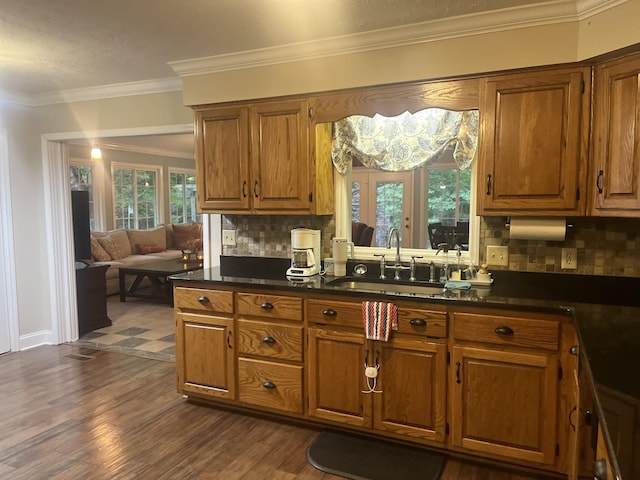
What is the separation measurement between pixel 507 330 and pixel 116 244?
627cm

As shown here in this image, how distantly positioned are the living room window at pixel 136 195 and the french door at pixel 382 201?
5.76 meters

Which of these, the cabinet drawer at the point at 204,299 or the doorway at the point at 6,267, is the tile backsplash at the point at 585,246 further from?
the doorway at the point at 6,267

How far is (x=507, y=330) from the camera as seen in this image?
2232 mm

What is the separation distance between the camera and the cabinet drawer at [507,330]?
2.17 meters

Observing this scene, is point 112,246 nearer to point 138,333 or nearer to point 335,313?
point 138,333

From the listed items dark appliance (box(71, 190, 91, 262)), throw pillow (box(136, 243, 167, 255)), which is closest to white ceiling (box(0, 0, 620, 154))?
dark appliance (box(71, 190, 91, 262))

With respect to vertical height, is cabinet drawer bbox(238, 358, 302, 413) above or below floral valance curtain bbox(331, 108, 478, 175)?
below

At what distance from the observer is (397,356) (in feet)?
8.15

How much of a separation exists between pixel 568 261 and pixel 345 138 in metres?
1.55

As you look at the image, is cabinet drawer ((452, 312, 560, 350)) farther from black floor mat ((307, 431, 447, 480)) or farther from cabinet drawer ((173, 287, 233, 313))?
cabinet drawer ((173, 287, 233, 313))

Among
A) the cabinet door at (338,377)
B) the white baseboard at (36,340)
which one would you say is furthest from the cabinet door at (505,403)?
the white baseboard at (36,340)

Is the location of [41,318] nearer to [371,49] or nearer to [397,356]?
[397,356]

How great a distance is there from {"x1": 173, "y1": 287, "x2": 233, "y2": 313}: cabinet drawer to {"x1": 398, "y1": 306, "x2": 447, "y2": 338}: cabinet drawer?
1104 millimetres

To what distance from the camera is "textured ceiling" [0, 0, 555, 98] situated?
2.22 m
